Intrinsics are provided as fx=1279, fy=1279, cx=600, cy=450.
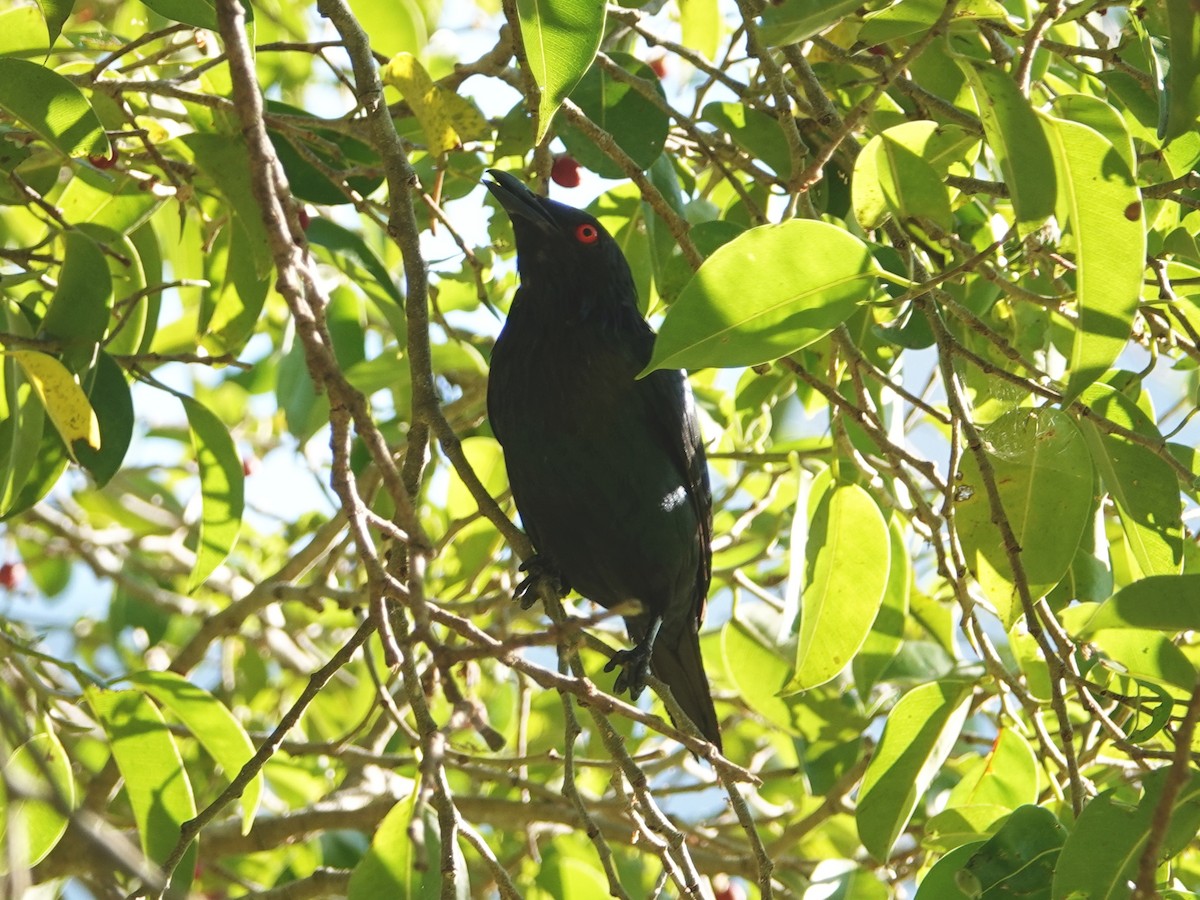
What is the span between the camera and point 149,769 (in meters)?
2.61

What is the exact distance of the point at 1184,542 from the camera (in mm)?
2590

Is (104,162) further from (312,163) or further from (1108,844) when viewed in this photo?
(1108,844)

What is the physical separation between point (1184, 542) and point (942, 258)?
2.70 feet

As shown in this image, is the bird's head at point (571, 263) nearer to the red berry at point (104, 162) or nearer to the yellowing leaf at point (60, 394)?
the red berry at point (104, 162)

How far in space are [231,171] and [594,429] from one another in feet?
3.72

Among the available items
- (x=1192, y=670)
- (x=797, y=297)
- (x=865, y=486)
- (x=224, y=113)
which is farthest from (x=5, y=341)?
(x=1192, y=670)

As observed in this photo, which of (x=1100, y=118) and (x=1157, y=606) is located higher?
(x=1100, y=118)

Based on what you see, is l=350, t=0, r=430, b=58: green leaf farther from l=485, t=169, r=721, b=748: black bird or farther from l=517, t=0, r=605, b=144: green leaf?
l=517, t=0, r=605, b=144: green leaf

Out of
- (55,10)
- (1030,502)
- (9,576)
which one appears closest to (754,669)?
(1030,502)

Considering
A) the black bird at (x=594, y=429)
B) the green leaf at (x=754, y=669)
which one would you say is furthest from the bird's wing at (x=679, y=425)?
the green leaf at (x=754, y=669)

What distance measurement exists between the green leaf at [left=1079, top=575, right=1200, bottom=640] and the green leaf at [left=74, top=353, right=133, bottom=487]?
6.40 ft

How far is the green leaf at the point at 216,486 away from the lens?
2.86 metres

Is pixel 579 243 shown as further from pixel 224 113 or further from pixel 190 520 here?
pixel 190 520

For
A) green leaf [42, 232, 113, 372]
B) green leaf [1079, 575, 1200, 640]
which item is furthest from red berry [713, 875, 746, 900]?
green leaf [42, 232, 113, 372]
